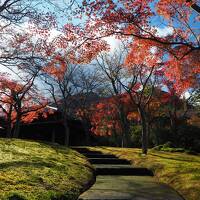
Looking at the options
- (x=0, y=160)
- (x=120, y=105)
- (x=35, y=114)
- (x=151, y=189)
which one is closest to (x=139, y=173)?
(x=151, y=189)

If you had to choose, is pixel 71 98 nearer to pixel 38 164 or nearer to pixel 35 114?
pixel 35 114

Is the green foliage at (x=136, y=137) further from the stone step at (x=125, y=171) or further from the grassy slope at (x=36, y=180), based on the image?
the grassy slope at (x=36, y=180)

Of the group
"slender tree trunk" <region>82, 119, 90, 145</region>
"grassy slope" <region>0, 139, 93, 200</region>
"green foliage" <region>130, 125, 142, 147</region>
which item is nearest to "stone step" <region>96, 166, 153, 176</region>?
→ "grassy slope" <region>0, 139, 93, 200</region>

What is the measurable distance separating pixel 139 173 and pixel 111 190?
4.74m

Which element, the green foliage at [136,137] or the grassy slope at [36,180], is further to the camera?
the green foliage at [136,137]

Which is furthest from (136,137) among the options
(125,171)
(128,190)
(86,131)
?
(128,190)

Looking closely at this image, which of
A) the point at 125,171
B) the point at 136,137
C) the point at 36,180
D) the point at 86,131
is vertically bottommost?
the point at 125,171

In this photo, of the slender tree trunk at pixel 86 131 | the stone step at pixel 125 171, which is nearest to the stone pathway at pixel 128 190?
the stone step at pixel 125 171

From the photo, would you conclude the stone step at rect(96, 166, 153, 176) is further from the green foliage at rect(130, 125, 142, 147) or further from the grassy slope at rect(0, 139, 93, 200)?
the green foliage at rect(130, 125, 142, 147)

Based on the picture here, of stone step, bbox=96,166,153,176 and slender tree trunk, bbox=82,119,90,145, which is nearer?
stone step, bbox=96,166,153,176

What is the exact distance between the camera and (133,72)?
966 inches

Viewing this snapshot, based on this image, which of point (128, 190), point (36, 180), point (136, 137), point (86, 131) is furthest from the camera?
point (86, 131)

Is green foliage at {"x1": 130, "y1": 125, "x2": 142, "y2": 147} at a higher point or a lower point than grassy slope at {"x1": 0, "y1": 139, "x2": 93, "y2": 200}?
higher

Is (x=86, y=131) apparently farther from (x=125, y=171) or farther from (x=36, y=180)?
(x=36, y=180)
